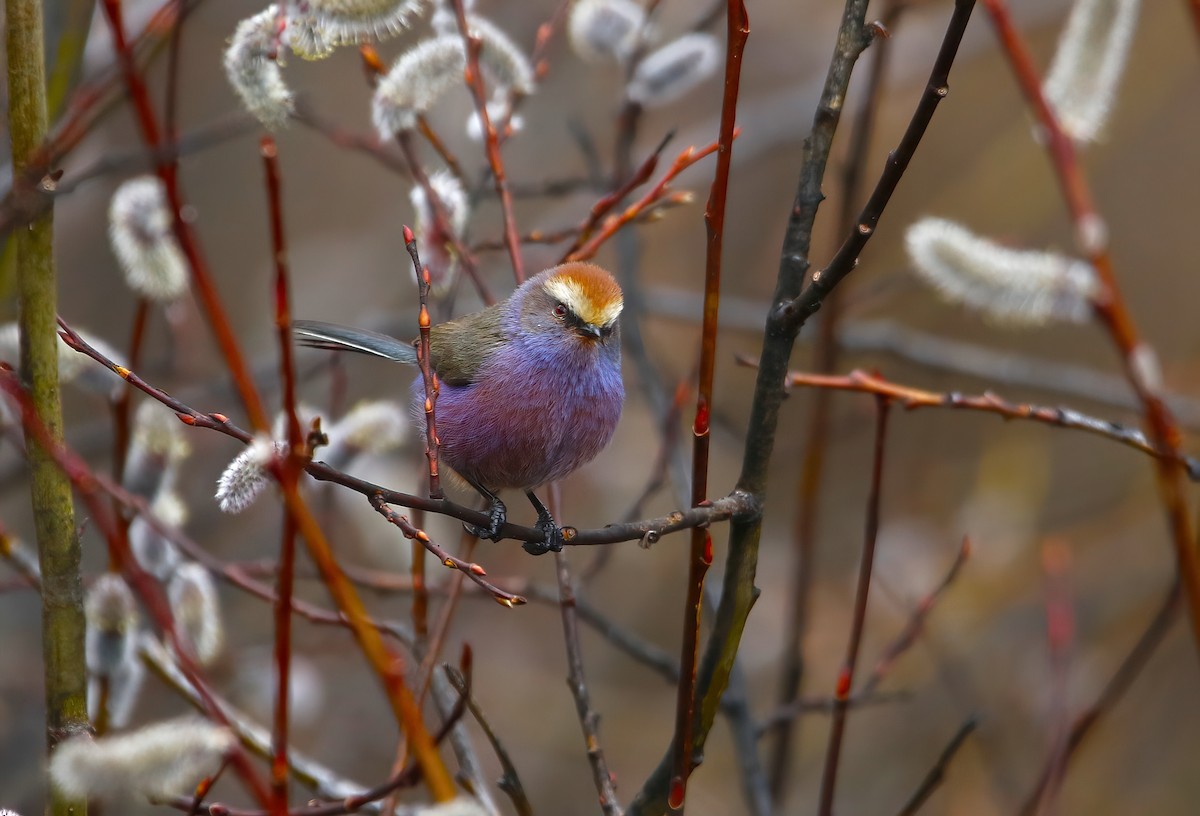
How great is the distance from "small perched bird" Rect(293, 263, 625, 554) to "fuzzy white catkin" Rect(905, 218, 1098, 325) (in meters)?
1.25

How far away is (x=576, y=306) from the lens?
135 inches

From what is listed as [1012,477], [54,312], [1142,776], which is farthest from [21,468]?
[1142,776]

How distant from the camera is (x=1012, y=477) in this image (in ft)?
20.7

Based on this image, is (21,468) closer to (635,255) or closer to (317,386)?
(635,255)

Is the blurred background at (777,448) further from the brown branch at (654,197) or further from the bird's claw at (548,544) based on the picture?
the bird's claw at (548,544)

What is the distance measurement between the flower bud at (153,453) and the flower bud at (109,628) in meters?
0.34

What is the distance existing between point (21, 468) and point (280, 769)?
3.15m

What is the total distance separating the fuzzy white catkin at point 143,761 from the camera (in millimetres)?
1456

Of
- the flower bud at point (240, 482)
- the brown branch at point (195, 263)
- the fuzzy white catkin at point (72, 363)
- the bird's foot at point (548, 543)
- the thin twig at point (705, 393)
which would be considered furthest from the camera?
the bird's foot at point (548, 543)

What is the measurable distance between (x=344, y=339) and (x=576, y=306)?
72 centimetres

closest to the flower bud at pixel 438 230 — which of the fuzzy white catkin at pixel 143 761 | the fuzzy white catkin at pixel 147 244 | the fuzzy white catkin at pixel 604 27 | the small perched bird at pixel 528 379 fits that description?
the small perched bird at pixel 528 379

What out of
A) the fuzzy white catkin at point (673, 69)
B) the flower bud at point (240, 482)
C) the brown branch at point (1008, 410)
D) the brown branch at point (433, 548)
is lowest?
the flower bud at point (240, 482)

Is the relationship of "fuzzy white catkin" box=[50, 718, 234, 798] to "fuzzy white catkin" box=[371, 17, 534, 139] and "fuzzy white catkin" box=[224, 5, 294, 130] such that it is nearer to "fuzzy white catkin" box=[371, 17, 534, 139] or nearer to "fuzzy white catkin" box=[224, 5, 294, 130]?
"fuzzy white catkin" box=[224, 5, 294, 130]

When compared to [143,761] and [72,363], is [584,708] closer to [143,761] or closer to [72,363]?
[143,761]
